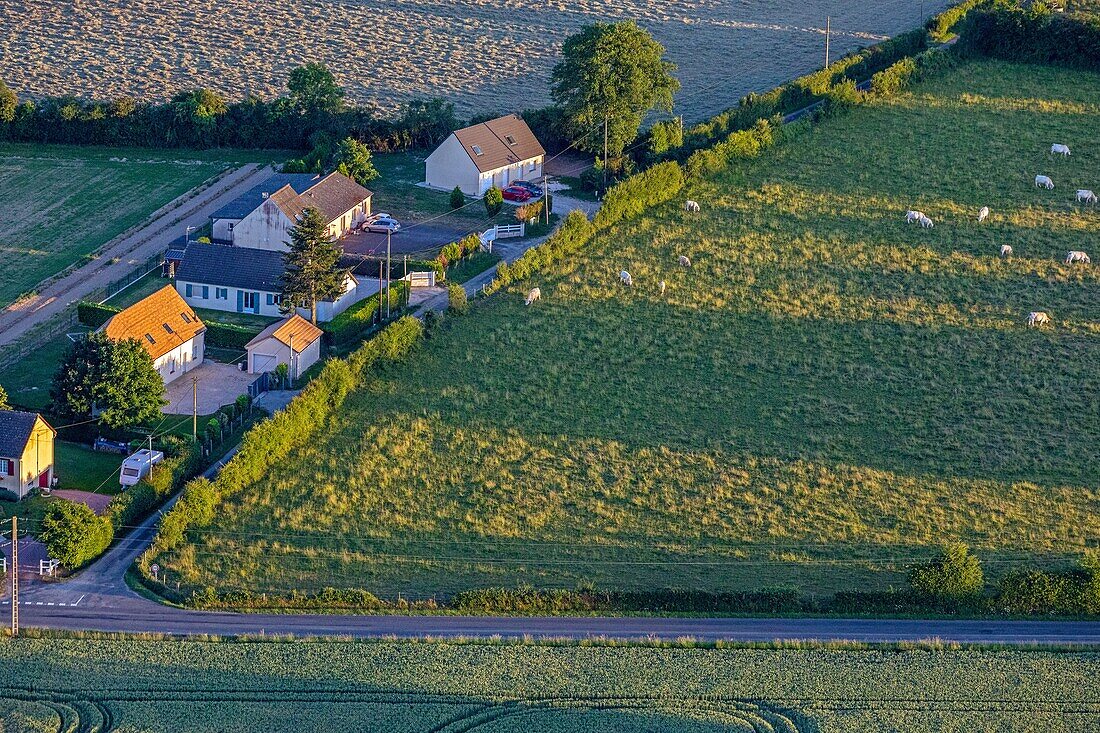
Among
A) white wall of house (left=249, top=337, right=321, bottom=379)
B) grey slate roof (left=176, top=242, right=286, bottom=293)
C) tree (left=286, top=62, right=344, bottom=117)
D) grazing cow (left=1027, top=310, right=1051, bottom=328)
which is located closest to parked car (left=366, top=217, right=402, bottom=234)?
grey slate roof (left=176, top=242, right=286, bottom=293)

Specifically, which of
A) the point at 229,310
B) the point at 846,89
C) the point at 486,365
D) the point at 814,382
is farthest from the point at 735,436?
the point at 846,89

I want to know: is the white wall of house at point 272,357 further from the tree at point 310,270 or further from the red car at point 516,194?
the red car at point 516,194

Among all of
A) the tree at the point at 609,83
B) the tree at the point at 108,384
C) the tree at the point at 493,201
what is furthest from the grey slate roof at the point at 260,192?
the tree at the point at 108,384

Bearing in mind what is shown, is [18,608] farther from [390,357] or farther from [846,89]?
[846,89]

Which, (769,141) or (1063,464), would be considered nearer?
(1063,464)

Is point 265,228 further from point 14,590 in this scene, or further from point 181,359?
point 14,590

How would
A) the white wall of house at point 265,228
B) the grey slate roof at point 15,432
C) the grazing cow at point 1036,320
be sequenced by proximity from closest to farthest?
1. the grey slate roof at point 15,432
2. the grazing cow at point 1036,320
3. the white wall of house at point 265,228
